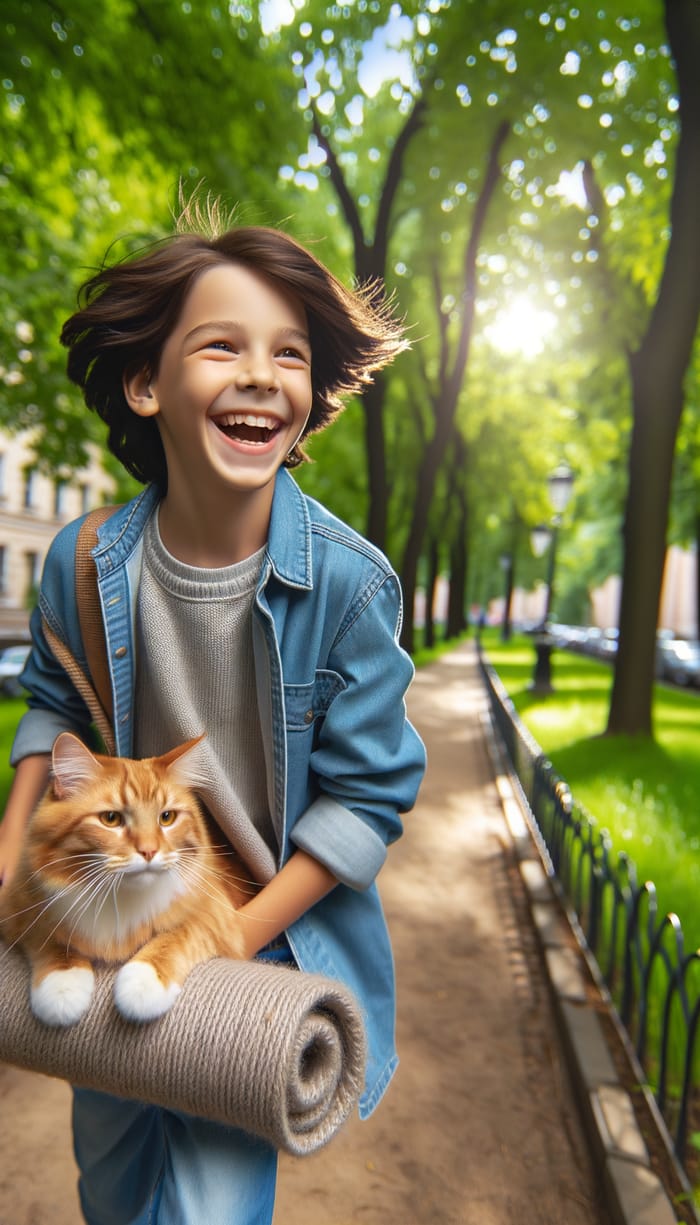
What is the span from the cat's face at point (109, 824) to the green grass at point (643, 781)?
3799 mm

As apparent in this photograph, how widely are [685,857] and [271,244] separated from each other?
16.6 feet

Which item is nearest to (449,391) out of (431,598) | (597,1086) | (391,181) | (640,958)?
(391,181)

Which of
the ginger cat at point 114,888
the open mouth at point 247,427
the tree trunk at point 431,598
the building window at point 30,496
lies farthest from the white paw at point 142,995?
the building window at point 30,496

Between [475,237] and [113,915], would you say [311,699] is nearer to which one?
[113,915]

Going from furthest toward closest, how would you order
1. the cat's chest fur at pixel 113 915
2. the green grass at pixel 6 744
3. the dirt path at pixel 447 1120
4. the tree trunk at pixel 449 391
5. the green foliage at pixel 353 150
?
1. the tree trunk at pixel 449 391
2. the green foliage at pixel 353 150
3. the green grass at pixel 6 744
4. the dirt path at pixel 447 1120
5. the cat's chest fur at pixel 113 915

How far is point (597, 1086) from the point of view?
3.77 metres

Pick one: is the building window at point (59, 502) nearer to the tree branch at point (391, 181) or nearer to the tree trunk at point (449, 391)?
the tree trunk at point (449, 391)

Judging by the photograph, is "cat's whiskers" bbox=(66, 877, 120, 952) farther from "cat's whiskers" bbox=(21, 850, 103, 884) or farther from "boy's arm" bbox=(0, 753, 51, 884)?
"boy's arm" bbox=(0, 753, 51, 884)

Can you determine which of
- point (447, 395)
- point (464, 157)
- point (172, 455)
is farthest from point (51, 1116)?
point (447, 395)

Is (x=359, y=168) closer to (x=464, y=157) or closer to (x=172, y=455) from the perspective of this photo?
(x=464, y=157)

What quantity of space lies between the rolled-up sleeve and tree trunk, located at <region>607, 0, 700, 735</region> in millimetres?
8690

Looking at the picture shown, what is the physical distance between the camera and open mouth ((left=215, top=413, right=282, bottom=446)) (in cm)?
153

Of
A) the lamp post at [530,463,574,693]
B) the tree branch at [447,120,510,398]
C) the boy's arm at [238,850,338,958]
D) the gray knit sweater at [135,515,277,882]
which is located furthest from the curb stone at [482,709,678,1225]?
the lamp post at [530,463,574,693]

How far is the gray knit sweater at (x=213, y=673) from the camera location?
5.17 feet
